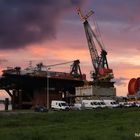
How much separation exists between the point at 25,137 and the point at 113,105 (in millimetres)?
102117

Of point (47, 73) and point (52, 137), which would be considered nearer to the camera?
point (52, 137)

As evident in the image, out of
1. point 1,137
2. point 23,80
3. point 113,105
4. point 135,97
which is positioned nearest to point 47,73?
point 23,80

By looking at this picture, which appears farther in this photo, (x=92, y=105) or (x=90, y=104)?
(x=90, y=104)

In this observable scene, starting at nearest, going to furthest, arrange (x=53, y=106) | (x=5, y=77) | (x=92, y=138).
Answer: (x=92, y=138)
(x=53, y=106)
(x=5, y=77)

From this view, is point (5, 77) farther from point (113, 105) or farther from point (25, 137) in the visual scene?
point (25, 137)

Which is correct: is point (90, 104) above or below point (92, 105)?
above

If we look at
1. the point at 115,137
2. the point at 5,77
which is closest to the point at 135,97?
the point at 5,77

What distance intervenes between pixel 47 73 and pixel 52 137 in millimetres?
156137

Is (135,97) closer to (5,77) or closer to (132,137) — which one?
(5,77)

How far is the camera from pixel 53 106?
5256 inches

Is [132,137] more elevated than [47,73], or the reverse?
[47,73]

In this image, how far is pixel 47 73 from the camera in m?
197

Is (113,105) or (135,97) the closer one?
(113,105)

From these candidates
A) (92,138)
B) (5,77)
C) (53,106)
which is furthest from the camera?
(5,77)
